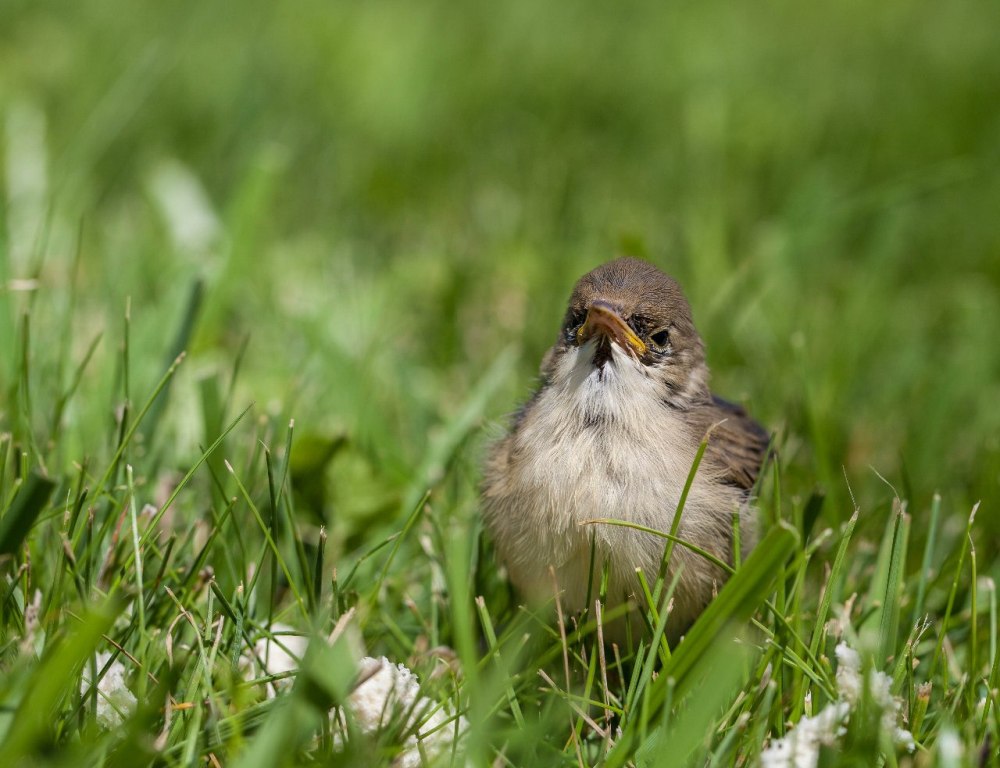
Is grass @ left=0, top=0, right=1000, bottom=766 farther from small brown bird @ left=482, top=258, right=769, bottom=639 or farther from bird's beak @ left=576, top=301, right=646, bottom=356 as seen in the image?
bird's beak @ left=576, top=301, right=646, bottom=356

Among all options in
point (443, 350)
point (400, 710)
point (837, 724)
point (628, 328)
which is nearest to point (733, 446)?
point (628, 328)

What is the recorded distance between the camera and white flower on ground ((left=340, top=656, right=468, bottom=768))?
217 centimetres

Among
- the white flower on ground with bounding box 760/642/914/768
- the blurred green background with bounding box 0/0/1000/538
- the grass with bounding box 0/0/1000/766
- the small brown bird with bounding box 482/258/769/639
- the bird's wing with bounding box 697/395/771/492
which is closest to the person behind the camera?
the white flower on ground with bounding box 760/642/914/768

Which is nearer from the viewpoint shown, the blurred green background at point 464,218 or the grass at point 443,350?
the grass at point 443,350

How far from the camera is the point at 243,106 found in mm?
5977

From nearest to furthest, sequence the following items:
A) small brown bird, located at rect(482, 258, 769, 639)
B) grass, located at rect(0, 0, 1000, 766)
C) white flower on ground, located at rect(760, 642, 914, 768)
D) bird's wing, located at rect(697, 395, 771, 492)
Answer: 1. white flower on ground, located at rect(760, 642, 914, 768)
2. grass, located at rect(0, 0, 1000, 766)
3. small brown bird, located at rect(482, 258, 769, 639)
4. bird's wing, located at rect(697, 395, 771, 492)

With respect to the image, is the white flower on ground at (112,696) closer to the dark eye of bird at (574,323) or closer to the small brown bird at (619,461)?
the small brown bird at (619,461)

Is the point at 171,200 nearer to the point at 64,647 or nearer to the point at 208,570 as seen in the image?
the point at 208,570

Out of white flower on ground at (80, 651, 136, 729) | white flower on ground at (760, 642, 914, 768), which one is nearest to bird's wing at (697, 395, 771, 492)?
white flower on ground at (760, 642, 914, 768)

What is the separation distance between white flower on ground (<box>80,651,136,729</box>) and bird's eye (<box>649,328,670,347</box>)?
56.7 inches

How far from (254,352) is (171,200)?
1.27 metres

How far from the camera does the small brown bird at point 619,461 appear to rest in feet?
8.90

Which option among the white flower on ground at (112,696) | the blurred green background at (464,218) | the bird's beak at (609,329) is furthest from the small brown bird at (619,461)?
the white flower on ground at (112,696)

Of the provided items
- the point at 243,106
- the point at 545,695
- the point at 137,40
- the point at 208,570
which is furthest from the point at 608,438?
the point at 137,40
